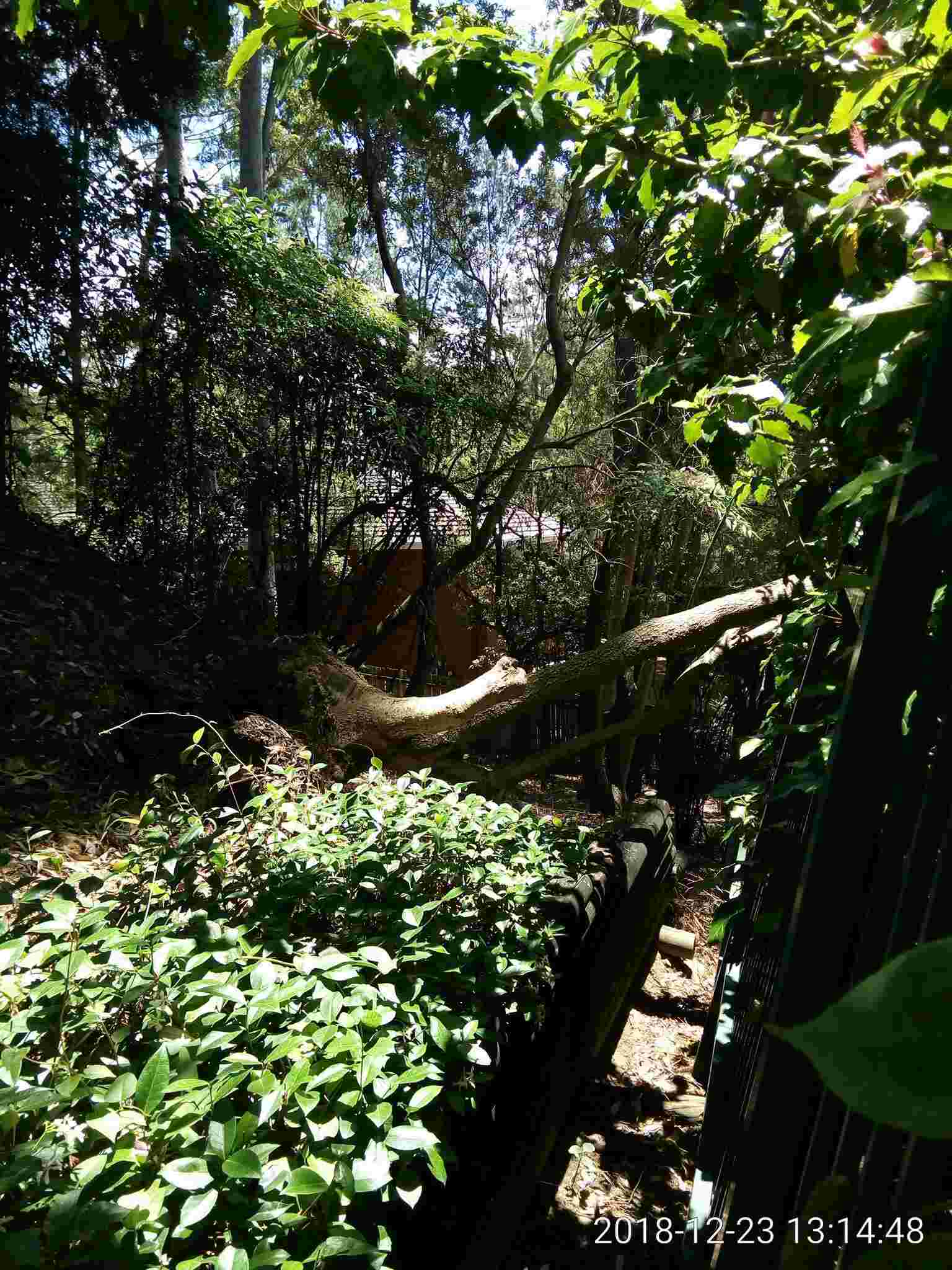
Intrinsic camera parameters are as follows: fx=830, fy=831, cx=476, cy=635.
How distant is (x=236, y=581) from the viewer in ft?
23.7

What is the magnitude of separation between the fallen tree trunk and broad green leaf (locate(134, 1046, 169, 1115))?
2.69 meters

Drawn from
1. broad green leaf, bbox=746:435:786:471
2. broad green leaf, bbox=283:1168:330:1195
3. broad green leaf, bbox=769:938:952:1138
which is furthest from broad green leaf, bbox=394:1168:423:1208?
broad green leaf, bbox=746:435:786:471

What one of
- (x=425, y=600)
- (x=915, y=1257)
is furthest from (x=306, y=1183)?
(x=425, y=600)

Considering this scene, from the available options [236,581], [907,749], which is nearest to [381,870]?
[907,749]

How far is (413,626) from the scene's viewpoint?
9.74 metres

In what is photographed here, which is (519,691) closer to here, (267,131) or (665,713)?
(665,713)

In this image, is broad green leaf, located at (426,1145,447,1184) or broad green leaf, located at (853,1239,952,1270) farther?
broad green leaf, located at (426,1145,447,1184)

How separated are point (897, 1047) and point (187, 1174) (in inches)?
56.1

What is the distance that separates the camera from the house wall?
27.9 ft

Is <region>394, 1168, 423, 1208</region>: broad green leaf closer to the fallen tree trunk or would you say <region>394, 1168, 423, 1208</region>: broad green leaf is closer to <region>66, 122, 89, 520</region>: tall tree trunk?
the fallen tree trunk

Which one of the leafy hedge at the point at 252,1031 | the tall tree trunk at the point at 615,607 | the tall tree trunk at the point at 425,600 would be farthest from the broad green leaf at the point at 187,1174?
the tall tree trunk at the point at 615,607

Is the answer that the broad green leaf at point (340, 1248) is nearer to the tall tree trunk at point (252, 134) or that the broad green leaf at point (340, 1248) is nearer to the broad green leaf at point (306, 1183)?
the broad green leaf at point (306, 1183)

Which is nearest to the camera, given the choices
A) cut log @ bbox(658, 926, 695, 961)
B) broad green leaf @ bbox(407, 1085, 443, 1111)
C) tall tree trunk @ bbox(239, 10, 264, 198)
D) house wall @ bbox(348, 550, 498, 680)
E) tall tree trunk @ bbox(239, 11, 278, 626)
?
broad green leaf @ bbox(407, 1085, 443, 1111)

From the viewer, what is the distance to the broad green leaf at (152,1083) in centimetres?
146
